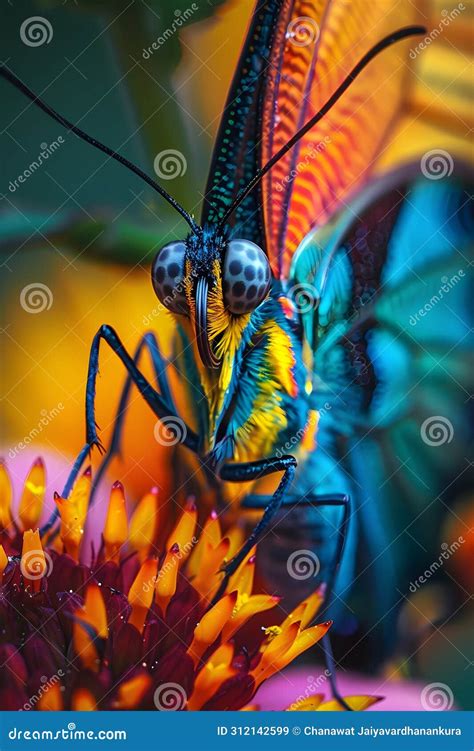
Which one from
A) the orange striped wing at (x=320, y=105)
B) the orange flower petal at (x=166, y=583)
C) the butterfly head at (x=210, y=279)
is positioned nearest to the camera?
the butterfly head at (x=210, y=279)

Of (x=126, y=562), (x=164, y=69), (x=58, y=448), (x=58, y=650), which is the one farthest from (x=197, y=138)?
(x=58, y=650)

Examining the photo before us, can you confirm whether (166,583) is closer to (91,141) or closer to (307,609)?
(307,609)

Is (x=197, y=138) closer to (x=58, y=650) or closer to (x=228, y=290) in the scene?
(x=228, y=290)

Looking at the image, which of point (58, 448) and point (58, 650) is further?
point (58, 448)

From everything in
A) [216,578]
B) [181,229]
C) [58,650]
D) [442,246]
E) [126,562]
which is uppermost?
[442,246]

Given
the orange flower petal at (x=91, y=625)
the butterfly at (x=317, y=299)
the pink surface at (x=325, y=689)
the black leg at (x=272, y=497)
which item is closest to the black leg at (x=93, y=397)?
the butterfly at (x=317, y=299)

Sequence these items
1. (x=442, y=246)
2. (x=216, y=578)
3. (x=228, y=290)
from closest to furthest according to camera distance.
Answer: (x=228, y=290) < (x=216, y=578) < (x=442, y=246)

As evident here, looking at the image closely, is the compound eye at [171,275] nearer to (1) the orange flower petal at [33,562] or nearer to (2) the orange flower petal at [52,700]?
(1) the orange flower petal at [33,562]

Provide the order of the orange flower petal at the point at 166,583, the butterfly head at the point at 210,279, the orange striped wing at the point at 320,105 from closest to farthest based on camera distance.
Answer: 1. the butterfly head at the point at 210,279
2. the orange flower petal at the point at 166,583
3. the orange striped wing at the point at 320,105
